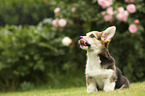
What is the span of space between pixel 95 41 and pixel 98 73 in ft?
1.76

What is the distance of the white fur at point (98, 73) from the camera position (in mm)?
4402

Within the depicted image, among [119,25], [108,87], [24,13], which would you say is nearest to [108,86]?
[108,87]

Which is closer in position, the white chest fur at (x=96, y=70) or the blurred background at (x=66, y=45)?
the white chest fur at (x=96, y=70)

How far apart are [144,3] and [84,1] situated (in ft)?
6.66

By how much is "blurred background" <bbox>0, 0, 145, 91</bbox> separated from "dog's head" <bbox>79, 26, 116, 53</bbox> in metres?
3.58

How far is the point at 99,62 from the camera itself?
175 inches

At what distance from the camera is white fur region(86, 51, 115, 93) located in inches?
173

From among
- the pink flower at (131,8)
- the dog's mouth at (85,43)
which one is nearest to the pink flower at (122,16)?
the pink flower at (131,8)

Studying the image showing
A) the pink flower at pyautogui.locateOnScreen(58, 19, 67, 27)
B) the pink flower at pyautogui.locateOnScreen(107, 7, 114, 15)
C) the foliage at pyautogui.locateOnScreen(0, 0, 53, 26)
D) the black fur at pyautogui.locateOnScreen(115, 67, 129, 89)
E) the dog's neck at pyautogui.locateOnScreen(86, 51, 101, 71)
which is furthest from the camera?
the foliage at pyautogui.locateOnScreen(0, 0, 53, 26)

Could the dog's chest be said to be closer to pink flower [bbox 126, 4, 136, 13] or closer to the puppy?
the puppy

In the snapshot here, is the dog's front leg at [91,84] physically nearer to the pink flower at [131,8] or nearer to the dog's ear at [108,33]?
the dog's ear at [108,33]

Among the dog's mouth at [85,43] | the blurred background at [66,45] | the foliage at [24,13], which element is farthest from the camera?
the foliage at [24,13]

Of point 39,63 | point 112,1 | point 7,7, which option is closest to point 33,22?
point 7,7

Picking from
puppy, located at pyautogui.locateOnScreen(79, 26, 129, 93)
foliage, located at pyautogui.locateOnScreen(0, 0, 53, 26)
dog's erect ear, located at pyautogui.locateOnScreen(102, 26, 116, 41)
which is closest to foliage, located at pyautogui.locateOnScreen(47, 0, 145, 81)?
foliage, located at pyautogui.locateOnScreen(0, 0, 53, 26)
